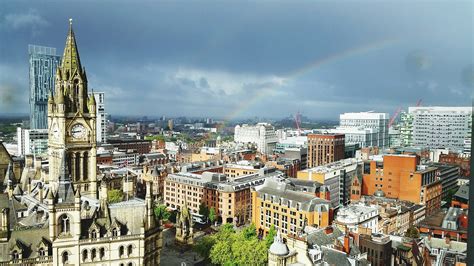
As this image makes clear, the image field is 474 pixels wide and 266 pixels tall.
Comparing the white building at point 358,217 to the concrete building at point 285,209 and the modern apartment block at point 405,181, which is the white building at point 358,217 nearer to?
the concrete building at point 285,209

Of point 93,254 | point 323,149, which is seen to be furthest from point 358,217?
point 323,149

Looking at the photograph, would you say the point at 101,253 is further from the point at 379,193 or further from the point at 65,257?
the point at 379,193

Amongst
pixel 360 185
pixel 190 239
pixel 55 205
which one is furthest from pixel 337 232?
pixel 360 185

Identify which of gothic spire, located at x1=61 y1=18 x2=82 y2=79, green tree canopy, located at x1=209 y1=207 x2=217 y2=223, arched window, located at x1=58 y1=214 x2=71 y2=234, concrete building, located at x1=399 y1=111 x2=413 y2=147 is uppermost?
gothic spire, located at x1=61 y1=18 x2=82 y2=79

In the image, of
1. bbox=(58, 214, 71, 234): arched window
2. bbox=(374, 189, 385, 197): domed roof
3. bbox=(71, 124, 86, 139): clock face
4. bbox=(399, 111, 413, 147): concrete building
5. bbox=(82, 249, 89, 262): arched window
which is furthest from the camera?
bbox=(399, 111, 413, 147): concrete building

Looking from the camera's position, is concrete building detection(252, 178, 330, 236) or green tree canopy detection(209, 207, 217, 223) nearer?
concrete building detection(252, 178, 330, 236)

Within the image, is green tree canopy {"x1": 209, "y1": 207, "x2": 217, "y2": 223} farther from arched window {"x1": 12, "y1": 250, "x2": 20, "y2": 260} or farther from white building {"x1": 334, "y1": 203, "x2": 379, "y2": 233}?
arched window {"x1": 12, "y1": 250, "x2": 20, "y2": 260}

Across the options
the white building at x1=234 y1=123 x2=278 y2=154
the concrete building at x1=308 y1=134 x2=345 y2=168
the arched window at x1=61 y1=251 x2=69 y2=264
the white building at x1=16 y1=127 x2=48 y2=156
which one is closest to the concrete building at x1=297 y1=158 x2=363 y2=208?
the concrete building at x1=308 y1=134 x2=345 y2=168
